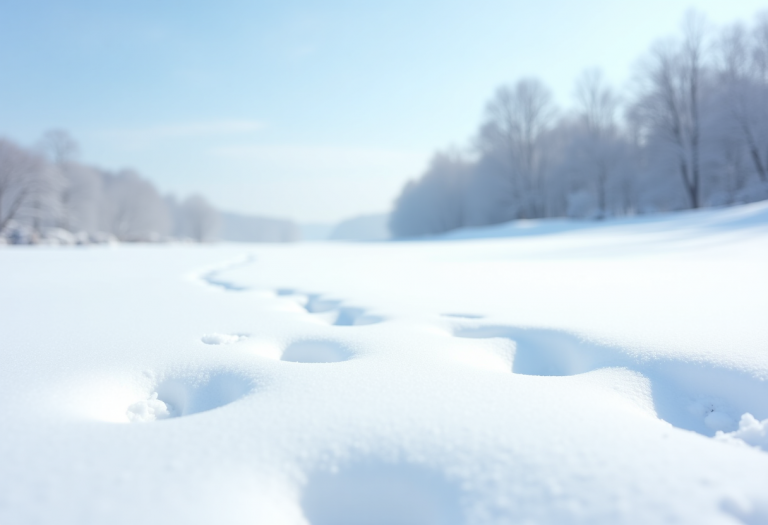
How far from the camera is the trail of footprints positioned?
2.59 ft

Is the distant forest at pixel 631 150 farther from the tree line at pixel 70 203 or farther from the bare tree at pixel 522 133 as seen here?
the tree line at pixel 70 203

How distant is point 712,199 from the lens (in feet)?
54.5

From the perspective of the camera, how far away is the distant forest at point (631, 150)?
557 inches

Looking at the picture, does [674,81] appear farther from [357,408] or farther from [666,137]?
[357,408]

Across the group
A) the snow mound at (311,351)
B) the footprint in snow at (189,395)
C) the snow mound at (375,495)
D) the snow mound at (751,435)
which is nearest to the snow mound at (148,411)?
the footprint in snow at (189,395)

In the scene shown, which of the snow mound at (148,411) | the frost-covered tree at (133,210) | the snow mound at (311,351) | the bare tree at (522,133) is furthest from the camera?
the frost-covered tree at (133,210)

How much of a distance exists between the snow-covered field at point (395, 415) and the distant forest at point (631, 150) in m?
14.9

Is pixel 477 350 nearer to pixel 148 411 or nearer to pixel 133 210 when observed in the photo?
pixel 148 411

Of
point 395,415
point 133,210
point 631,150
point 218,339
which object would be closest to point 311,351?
point 218,339

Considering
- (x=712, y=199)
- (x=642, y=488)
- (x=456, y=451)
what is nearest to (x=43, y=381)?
(x=456, y=451)

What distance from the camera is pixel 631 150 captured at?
2233 cm

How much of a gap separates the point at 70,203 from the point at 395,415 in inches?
1163

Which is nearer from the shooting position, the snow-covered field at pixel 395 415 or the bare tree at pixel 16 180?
the snow-covered field at pixel 395 415

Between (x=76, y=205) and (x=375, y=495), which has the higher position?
(x=76, y=205)
